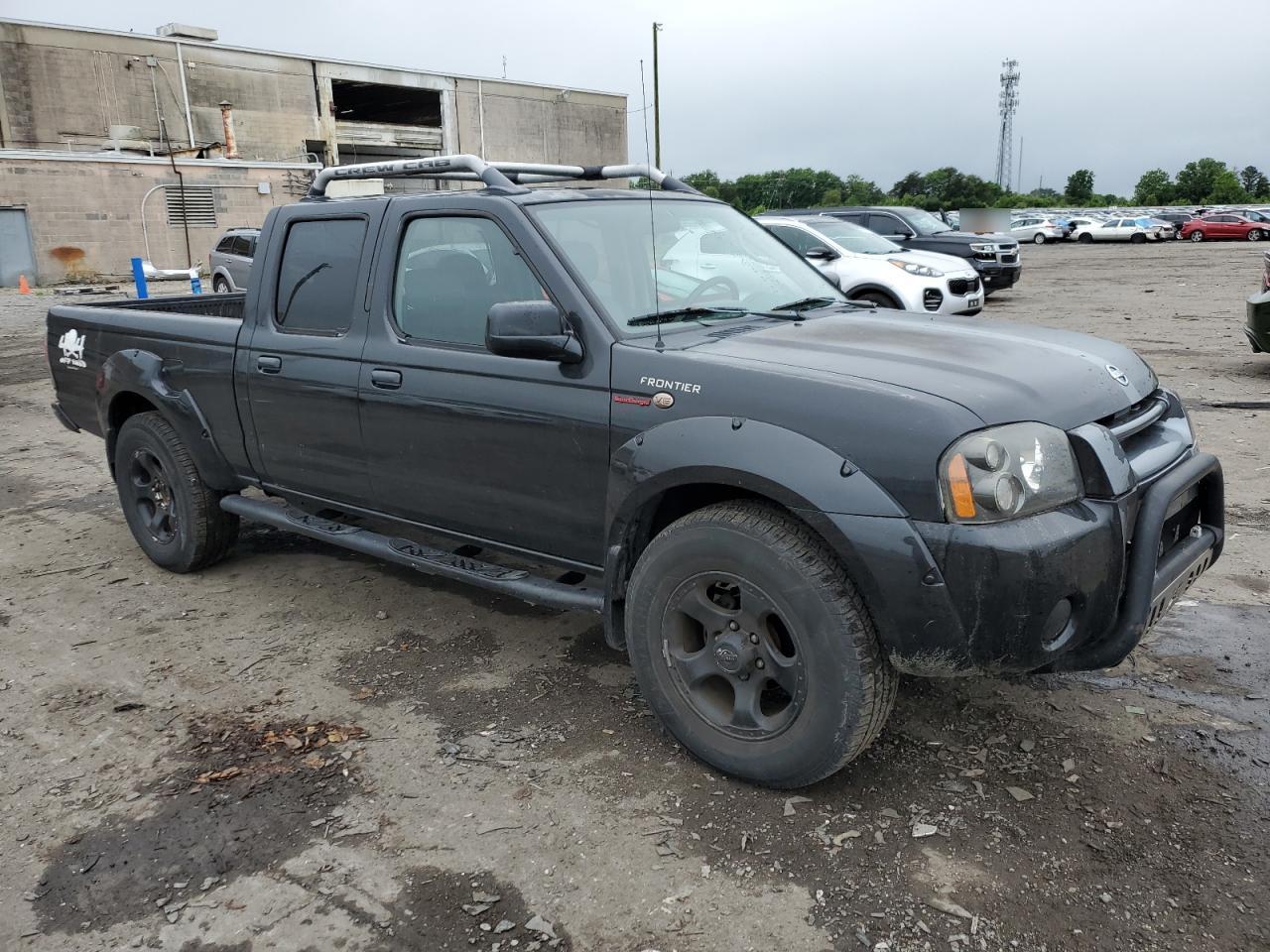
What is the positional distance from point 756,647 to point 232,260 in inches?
774

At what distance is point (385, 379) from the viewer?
12.9ft

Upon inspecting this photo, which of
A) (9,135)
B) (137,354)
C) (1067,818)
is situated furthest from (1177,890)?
(9,135)

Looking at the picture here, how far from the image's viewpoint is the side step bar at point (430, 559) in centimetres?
354

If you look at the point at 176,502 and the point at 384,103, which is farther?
the point at 384,103

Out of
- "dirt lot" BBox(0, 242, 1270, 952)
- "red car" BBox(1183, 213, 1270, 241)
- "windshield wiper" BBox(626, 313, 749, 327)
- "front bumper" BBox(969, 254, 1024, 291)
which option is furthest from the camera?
"red car" BBox(1183, 213, 1270, 241)

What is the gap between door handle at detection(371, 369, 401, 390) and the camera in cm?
391

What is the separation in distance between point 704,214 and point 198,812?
299 cm

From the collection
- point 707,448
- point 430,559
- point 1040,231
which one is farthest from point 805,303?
point 1040,231

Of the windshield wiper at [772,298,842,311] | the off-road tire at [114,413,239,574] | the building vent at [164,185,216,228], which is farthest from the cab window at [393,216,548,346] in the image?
the building vent at [164,185,216,228]

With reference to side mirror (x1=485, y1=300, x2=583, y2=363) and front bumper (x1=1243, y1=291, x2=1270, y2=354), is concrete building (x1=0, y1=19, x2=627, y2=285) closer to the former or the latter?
front bumper (x1=1243, y1=291, x2=1270, y2=354)

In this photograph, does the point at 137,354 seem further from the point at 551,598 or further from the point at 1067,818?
the point at 1067,818

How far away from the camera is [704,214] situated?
432 centimetres

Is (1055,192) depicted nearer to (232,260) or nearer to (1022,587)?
(232,260)

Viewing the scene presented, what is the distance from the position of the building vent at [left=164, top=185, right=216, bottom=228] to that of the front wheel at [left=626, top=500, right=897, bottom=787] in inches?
1382
